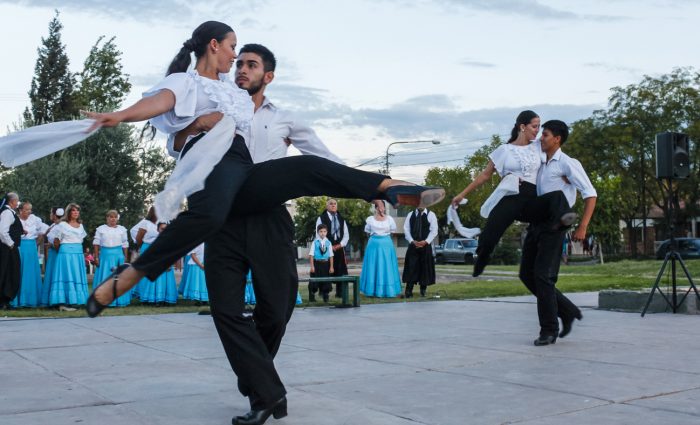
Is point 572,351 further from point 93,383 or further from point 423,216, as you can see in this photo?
point 423,216

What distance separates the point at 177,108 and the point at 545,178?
428 cm

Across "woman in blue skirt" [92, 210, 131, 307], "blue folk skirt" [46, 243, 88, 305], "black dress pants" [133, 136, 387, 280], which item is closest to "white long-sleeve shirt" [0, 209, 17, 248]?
"blue folk skirt" [46, 243, 88, 305]

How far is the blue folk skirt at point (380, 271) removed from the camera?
51.3 feet

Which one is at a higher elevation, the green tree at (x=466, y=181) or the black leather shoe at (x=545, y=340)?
the green tree at (x=466, y=181)

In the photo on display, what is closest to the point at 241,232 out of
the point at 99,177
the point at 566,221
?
A: the point at 566,221

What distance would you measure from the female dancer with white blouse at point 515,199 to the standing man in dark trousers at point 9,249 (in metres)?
9.36

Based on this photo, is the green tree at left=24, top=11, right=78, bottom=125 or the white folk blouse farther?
the green tree at left=24, top=11, right=78, bottom=125

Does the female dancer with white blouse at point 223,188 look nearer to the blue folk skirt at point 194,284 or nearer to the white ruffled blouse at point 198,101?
the white ruffled blouse at point 198,101

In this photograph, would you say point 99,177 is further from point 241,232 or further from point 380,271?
point 241,232

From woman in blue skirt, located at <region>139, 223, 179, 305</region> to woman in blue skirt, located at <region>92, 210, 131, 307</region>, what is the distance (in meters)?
0.30

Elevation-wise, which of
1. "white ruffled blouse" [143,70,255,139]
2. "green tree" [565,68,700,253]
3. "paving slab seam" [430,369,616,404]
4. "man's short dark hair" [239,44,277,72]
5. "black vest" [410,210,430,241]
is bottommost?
"paving slab seam" [430,369,616,404]

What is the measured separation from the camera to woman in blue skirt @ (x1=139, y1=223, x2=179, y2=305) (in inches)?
565

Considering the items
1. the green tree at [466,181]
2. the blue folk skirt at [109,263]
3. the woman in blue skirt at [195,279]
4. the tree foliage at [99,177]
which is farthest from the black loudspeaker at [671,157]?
the green tree at [466,181]

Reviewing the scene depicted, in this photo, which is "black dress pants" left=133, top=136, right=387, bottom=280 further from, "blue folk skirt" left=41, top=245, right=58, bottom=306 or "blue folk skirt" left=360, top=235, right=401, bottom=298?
"blue folk skirt" left=360, top=235, right=401, bottom=298
